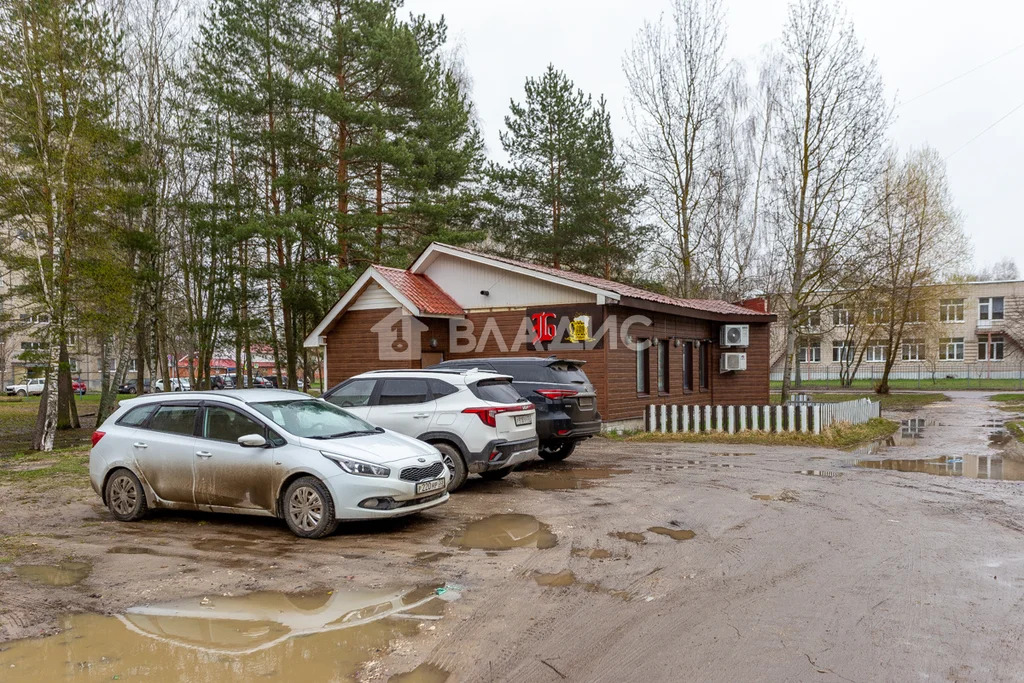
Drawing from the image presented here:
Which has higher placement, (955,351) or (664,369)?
(955,351)

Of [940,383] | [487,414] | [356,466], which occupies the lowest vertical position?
[940,383]

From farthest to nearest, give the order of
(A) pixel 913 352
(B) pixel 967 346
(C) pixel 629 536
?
1. (B) pixel 967 346
2. (A) pixel 913 352
3. (C) pixel 629 536

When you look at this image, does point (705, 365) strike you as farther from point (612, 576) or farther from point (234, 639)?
point (234, 639)

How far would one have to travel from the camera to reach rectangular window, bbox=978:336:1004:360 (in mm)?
60287

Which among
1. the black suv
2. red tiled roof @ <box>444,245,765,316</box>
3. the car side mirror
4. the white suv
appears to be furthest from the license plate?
red tiled roof @ <box>444,245,765,316</box>

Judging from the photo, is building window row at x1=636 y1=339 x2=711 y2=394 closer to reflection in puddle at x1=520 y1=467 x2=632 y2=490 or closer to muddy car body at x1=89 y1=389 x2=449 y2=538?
reflection in puddle at x1=520 y1=467 x2=632 y2=490

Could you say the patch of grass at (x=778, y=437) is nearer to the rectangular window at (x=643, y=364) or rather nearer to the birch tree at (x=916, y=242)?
the rectangular window at (x=643, y=364)

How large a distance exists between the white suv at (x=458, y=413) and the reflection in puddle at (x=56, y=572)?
4.15 metres

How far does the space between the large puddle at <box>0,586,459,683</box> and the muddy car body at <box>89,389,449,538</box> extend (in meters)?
1.77

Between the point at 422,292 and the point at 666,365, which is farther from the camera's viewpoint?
the point at 666,365

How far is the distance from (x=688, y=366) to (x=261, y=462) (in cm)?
1691

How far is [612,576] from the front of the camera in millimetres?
5941

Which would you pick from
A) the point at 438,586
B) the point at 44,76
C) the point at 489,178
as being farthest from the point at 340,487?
the point at 489,178

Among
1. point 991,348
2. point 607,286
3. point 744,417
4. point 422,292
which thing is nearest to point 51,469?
point 422,292
